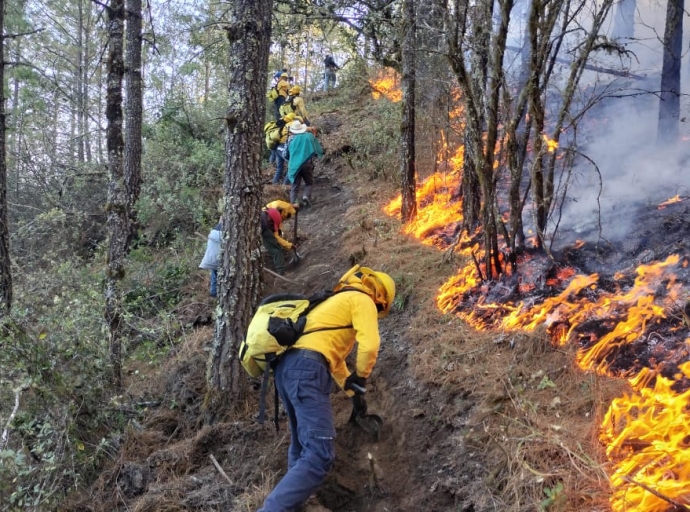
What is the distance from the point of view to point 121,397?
580 centimetres

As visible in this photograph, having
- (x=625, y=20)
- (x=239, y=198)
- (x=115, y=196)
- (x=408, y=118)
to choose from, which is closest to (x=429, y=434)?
(x=239, y=198)

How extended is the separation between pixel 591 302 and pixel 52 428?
5.53 metres

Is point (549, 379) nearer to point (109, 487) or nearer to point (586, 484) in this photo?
point (586, 484)

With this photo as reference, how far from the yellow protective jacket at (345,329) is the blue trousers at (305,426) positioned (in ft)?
0.53

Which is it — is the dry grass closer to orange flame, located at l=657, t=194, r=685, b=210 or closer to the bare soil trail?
the bare soil trail

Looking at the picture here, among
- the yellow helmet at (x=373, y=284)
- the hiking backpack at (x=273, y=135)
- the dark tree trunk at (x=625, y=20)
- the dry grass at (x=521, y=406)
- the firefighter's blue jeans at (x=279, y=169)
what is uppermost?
the dark tree trunk at (x=625, y=20)

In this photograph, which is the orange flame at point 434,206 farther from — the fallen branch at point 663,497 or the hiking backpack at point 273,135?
the fallen branch at point 663,497

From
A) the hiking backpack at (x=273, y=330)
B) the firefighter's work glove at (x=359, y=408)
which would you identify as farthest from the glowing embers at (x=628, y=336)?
the hiking backpack at (x=273, y=330)

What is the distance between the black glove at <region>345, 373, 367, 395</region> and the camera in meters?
4.61

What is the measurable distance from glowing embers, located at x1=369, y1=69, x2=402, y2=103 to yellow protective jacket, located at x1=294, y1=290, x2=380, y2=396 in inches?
419

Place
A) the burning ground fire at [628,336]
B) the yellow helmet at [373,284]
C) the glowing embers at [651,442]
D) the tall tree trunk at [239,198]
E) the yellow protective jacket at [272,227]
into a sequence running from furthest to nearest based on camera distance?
the yellow protective jacket at [272,227] < the tall tree trunk at [239,198] < the yellow helmet at [373,284] < the burning ground fire at [628,336] < the glowing embers at [651,442]

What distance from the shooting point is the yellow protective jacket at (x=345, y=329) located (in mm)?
4309

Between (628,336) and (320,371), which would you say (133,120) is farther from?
(628,336)

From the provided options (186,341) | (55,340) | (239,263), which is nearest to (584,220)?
(239,263)
